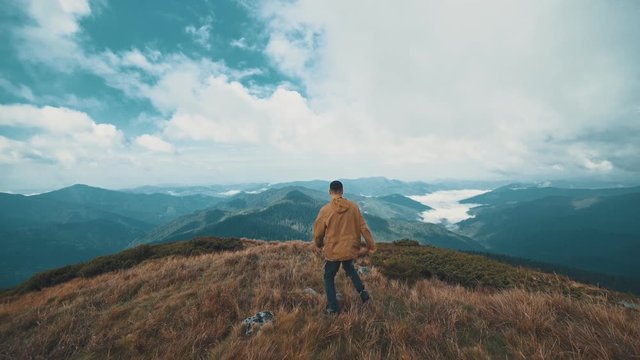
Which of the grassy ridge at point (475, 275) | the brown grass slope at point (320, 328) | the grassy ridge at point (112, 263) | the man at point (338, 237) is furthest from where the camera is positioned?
the grassy ridge at point (112, 263)

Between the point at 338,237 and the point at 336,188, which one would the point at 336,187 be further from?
the point at 338,237

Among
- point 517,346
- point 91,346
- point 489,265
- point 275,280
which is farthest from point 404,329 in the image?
point 489,265

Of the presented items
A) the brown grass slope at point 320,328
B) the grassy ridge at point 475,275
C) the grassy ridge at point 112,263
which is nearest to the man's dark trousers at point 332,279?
the brown grass slope at point 320,328

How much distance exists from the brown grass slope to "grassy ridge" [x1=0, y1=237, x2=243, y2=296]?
9307 millimetres

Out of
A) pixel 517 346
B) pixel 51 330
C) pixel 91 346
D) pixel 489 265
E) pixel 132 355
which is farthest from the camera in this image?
pixel 489 265

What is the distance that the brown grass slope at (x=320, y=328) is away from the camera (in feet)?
12.3

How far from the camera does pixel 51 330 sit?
5.30m

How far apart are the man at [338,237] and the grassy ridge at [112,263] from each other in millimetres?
14242

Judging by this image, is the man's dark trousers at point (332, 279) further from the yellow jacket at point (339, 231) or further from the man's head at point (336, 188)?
the man's head at point (336, 188)

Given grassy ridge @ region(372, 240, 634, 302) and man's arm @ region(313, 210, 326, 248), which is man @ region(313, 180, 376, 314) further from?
grassy ridge @ region(372, 240, 634, 302)

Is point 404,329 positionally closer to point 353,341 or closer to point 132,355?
point 353,341

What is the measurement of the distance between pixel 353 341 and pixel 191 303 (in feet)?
12.8

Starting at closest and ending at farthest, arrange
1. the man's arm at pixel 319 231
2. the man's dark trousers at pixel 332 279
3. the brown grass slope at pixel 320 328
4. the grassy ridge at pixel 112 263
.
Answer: the brown grass slope at pixel 320 328, the man's dark trousers at pixel 332 279, the man's arm at pixel 319 231, the grassy ridge at pixel 112 263

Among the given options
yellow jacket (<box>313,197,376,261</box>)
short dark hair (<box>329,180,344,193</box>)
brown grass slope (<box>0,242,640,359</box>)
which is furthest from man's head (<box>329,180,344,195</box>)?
brown grass slope (<box>0,242,640,359</box>)
